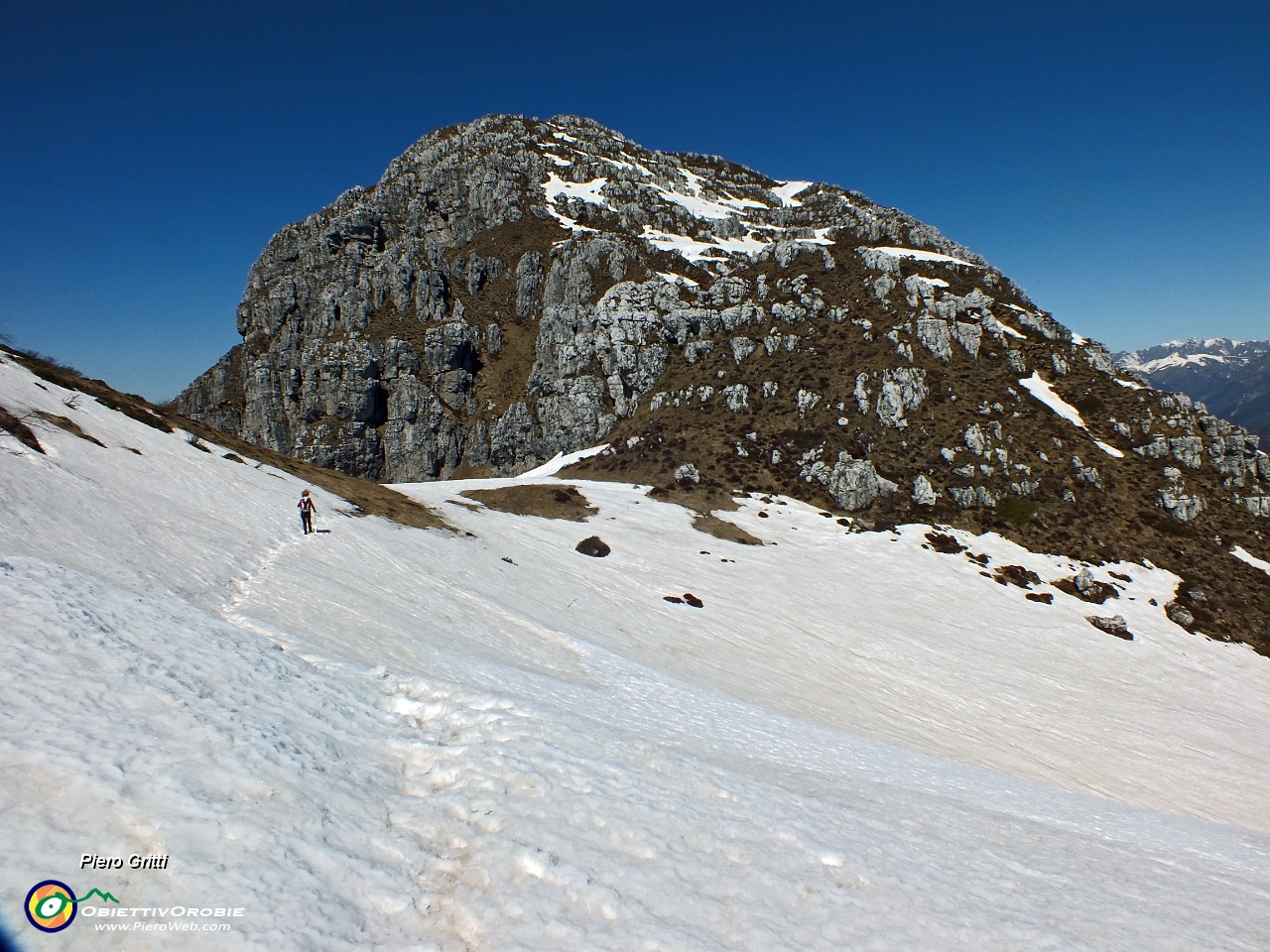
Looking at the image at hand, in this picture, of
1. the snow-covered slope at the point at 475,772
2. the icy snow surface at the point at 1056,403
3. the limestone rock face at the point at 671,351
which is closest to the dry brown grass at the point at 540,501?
the limestone rock face at the point at 671,351

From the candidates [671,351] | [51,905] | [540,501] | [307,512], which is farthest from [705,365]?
[51,905]

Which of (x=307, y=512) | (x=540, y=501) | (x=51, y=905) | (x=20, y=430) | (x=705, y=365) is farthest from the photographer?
(x=705, y=365)

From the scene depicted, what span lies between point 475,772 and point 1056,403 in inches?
3946

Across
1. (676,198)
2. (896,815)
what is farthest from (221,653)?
(676,198)

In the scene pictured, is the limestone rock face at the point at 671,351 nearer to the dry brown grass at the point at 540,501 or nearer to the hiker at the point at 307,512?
the dry brown grass at the point at 540,501

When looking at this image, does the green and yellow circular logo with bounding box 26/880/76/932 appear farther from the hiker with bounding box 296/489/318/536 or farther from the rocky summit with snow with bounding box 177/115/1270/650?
the rocky summit with snow with bounding box 177/115/1270/650

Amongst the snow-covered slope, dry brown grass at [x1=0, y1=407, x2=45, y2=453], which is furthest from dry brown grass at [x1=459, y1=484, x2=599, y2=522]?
dry brown grass at [x1=0, y1=407, x2=45, y2=453]

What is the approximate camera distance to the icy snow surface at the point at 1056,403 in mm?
77125

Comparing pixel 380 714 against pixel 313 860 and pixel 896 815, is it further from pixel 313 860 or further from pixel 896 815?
pixel 896 815

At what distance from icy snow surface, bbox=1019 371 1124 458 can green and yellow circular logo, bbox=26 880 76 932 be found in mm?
98610

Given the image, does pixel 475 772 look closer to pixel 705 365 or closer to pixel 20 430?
pixel 20 430

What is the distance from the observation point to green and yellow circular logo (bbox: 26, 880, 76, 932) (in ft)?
16.6

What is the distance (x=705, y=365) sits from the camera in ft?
334

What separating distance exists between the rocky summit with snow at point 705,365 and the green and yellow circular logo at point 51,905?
216ft
